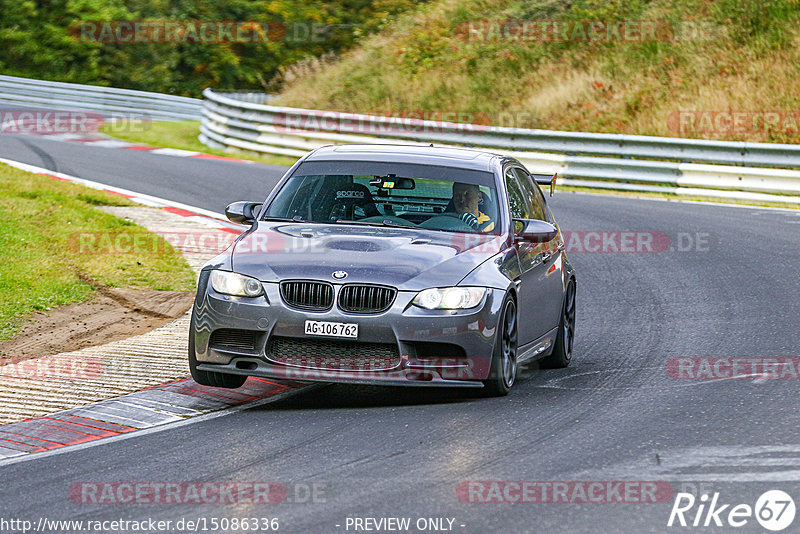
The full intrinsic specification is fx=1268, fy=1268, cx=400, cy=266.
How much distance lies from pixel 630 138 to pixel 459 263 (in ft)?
52.3

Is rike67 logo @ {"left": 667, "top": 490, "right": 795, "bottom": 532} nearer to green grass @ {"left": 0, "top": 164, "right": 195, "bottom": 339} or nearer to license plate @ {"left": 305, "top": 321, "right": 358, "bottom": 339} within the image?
license plate @ {"left": 305, "top": 321, "right": 358, "bottom": 339}

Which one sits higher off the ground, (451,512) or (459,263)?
(459,263)

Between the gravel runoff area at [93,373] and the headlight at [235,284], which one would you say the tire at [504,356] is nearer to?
the headlight at [235,284]

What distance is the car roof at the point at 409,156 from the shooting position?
940 centimetres

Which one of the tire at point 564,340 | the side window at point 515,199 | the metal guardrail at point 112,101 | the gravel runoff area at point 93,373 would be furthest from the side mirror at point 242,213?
the metal guardrail at point 112,101

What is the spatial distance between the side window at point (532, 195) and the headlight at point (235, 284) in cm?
276

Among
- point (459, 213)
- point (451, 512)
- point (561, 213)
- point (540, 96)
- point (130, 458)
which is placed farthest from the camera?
point (540, 96)

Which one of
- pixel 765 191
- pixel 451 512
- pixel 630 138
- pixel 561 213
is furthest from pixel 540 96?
pixel 451 512

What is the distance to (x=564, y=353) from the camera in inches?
380

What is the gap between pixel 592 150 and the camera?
23922 millimetres

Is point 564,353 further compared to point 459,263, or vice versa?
point 564,353

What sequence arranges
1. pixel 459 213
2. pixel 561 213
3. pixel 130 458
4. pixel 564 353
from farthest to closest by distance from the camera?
pixel 561 213, pixel 564 353, pixel 459 213, pixel 130 458

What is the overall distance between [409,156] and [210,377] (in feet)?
7.69

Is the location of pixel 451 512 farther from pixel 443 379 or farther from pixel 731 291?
pixel 731 291
